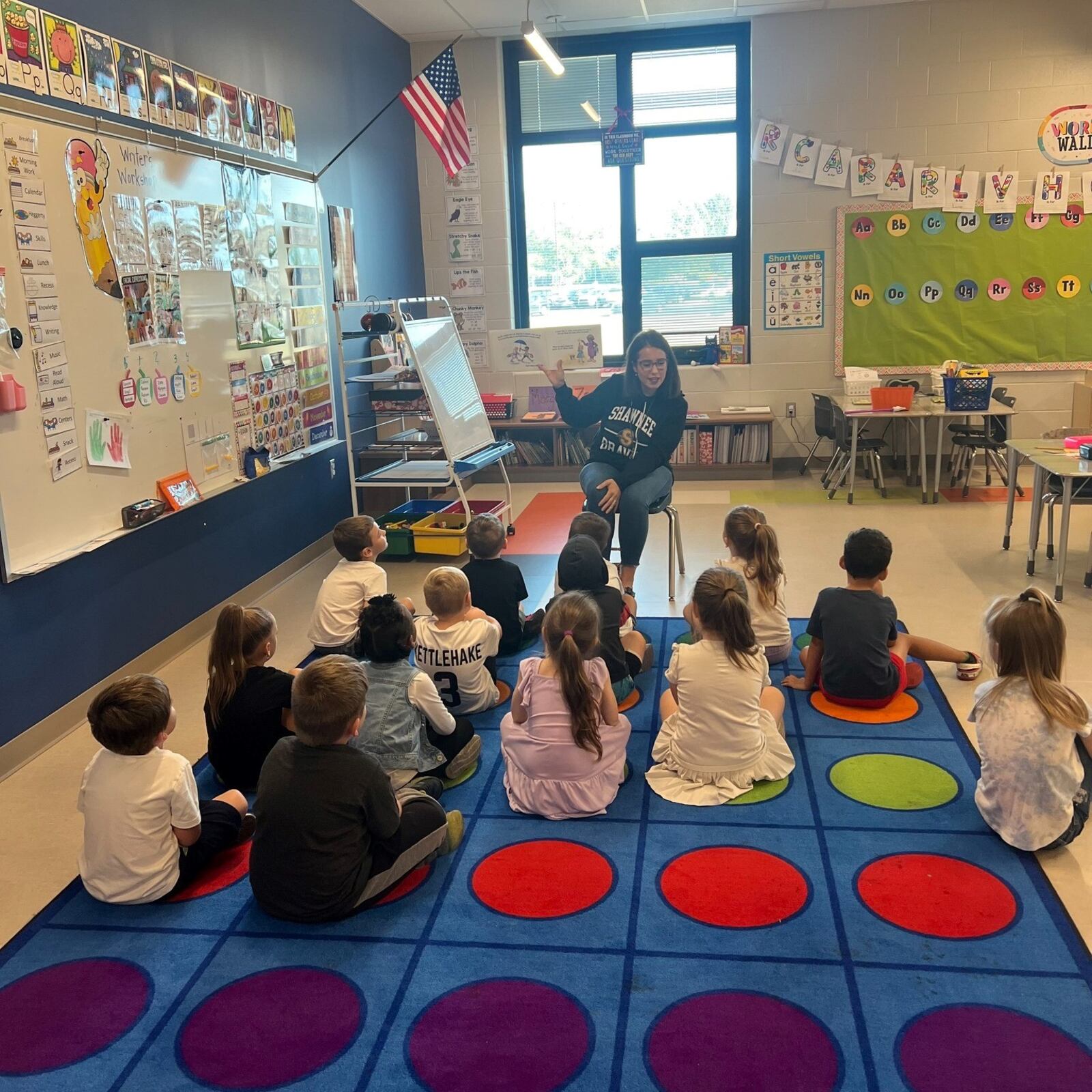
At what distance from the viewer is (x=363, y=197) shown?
22.4 feet

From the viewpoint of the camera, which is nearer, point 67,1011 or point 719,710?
point 67,1011

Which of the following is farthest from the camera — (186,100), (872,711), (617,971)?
(186,100)

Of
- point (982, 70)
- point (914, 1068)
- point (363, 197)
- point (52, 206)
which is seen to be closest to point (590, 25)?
point (363, 197)

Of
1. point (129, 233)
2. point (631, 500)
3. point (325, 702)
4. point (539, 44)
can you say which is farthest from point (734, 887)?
point (539, 44)

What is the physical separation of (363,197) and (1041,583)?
15.6ft

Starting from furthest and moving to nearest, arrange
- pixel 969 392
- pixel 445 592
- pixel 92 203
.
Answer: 1. pixel 969 392
2. pixel 92 203
3. pixel 445 592

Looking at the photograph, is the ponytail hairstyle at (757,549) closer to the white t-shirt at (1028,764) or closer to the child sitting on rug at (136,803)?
the white t-shirt at (1028,764)

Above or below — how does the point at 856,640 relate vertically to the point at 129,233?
below

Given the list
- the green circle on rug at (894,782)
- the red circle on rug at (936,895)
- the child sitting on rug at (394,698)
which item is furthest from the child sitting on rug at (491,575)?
the red circle on rug at (936,895)

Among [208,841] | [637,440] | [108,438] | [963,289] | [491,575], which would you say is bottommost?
[208,841]

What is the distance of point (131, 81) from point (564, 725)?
313 centimetres

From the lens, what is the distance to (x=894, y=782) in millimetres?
3082

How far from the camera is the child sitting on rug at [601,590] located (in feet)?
11.5

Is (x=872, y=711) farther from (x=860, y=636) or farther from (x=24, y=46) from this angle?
(x=24, y=46)
